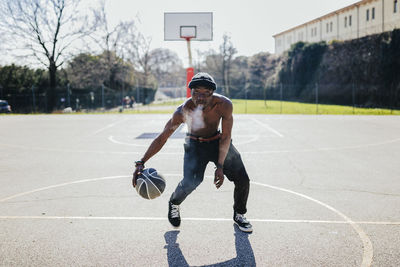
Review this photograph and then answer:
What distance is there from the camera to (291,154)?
10.4 metres

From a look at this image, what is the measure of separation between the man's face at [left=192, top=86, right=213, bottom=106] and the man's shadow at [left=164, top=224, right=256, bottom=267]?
161 cm

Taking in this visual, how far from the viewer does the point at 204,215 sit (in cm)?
514

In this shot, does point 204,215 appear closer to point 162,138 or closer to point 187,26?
point 162,138

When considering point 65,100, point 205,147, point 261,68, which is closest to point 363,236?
point 205,147

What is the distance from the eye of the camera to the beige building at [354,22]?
1791 inches

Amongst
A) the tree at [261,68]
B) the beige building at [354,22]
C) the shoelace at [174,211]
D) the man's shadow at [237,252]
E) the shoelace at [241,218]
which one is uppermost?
the beige building at [354,22]

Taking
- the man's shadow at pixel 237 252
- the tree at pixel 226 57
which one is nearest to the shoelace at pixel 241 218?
the man's shadow at pixel 237 252

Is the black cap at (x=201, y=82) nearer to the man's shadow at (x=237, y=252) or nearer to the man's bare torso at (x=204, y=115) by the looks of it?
the man's bare torso at (x=204, y=115)

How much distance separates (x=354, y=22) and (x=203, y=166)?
58277mm

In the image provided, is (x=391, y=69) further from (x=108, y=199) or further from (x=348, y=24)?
(x=108, y=199)

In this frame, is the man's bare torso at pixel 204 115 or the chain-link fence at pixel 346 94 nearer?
the man's bare torso at pixel 204 115

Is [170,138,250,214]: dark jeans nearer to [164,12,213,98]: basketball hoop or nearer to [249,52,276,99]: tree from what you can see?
[164,12,213,98]: basketball hoop

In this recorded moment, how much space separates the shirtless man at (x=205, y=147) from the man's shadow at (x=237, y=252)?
17 cm

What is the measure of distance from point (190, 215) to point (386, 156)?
281 inches
